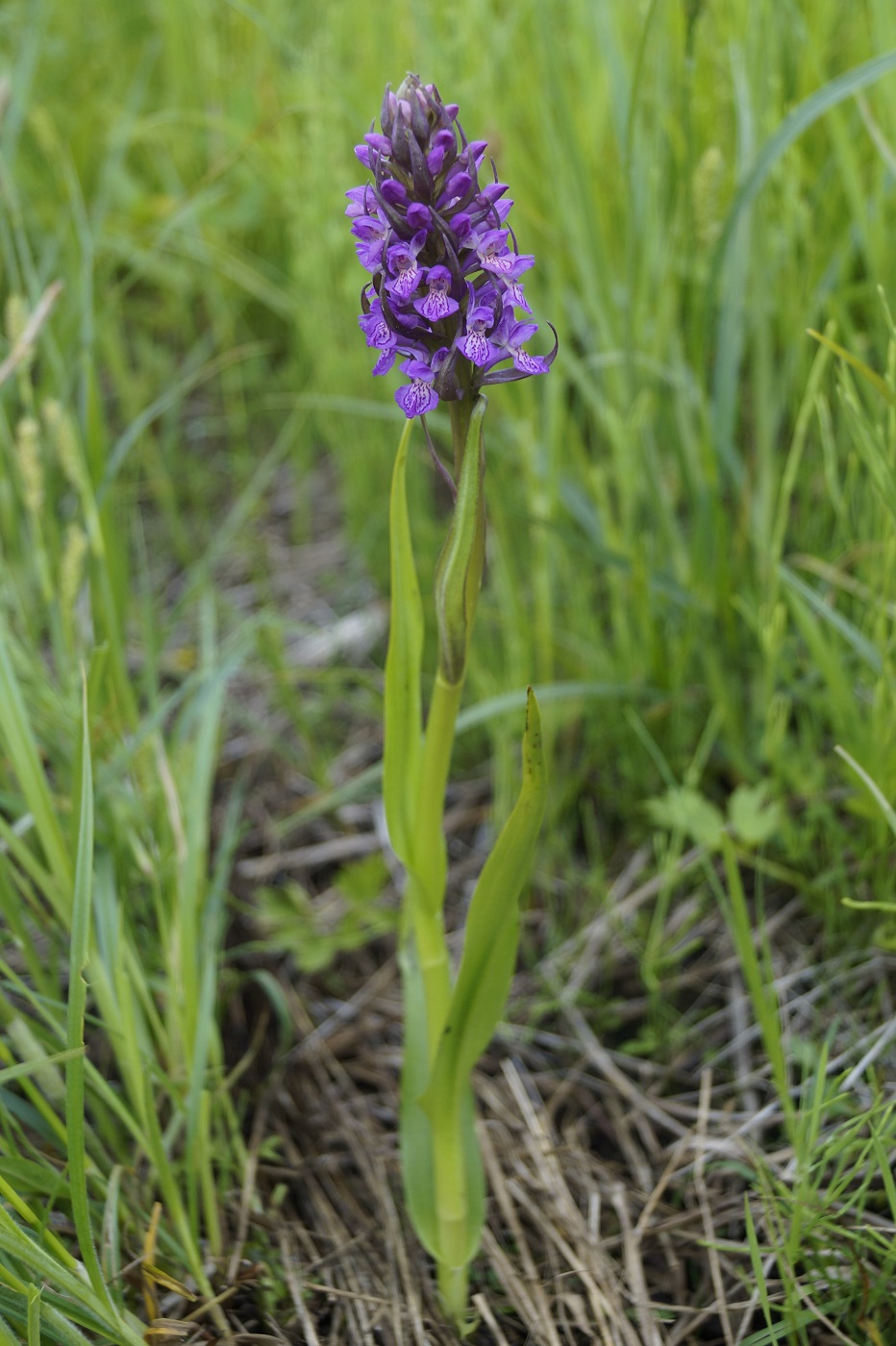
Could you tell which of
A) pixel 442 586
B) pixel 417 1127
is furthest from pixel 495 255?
pixel 417 1127

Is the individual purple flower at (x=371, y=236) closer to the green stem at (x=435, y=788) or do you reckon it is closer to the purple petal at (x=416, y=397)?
the purple petal at (x=416, y=397)

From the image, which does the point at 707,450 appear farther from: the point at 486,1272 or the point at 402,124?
the point at 486,1272

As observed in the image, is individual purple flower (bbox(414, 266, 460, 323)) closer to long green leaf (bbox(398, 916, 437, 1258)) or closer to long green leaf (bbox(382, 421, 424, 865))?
long green leaf (bbox(382, 421, 424, 865))

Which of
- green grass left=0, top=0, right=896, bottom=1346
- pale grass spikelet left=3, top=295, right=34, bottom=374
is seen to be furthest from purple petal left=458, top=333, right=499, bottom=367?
pale grass spikelet left=3, top=295, right=34, bottom=374

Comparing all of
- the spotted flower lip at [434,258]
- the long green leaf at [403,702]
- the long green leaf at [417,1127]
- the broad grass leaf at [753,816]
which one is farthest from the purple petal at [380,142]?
the broad grass leaf at [753,816]

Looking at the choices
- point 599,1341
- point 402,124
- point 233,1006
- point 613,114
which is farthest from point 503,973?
point 613,114

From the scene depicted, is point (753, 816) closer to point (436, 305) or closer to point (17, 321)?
point (436, 305)
